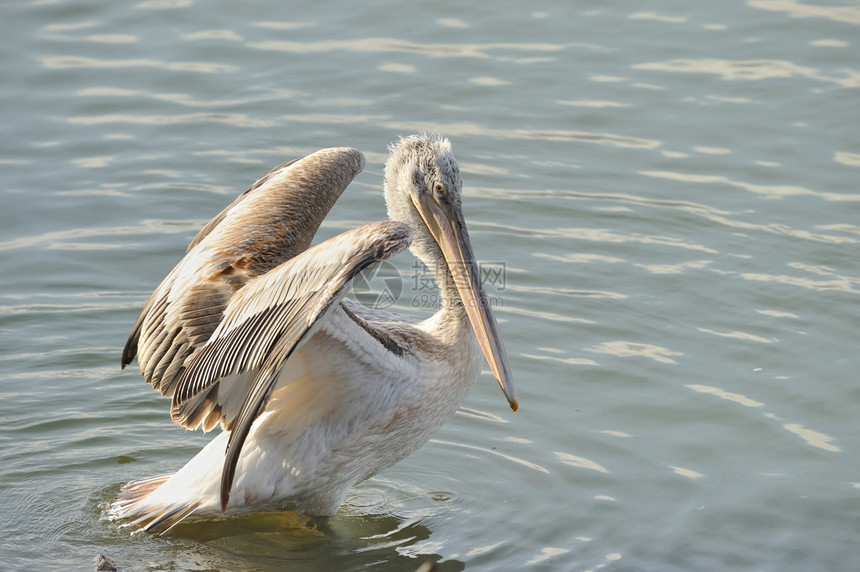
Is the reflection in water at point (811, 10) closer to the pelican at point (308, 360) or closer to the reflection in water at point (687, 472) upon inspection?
the reflection in water at point (687, 472)

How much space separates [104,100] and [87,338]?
10.9 feet

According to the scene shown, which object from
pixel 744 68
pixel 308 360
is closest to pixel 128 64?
pixel 744 68

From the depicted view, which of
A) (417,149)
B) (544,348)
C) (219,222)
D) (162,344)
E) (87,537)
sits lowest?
(87,537)

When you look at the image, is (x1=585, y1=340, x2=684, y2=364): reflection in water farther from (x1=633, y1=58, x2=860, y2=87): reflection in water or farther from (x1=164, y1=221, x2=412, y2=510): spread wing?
(x1=633, y1=58, x2=860, y2=87): reflection in water

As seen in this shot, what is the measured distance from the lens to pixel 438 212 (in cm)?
526

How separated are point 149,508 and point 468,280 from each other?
5.43 ft

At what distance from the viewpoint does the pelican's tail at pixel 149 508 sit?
16.4 ft

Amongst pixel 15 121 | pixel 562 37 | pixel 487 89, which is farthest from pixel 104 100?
pixel 562 37

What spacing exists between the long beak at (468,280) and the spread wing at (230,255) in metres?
0.51

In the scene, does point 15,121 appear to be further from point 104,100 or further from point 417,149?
point 417,149

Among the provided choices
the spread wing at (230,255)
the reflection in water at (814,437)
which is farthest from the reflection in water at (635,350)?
the spread wing at (230,255)

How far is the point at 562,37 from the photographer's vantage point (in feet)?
32.6

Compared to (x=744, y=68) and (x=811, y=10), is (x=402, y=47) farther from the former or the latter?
(x=811, y=10)

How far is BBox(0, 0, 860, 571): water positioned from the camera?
5.19 metres
